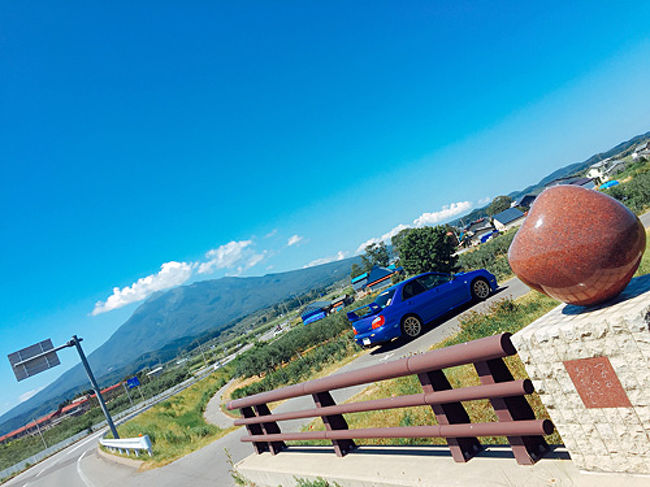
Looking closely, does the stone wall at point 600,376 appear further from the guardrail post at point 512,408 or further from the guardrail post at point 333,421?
the guardrail post at point 333,421

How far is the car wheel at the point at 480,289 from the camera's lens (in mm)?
13141


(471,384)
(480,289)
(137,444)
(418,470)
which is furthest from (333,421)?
(137,444)

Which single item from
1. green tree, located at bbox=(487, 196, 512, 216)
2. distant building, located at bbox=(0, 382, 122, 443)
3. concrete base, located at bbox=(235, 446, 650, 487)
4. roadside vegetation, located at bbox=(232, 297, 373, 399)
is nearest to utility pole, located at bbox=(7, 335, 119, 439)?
roadside vegetation, located at bbox=(232, 297, 373, 399)

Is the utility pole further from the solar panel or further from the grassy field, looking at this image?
the grassy field

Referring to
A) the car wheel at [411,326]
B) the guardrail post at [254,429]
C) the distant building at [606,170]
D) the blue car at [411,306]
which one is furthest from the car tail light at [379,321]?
the distant building at [606,170]

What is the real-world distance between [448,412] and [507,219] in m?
112

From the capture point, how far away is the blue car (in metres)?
11.9

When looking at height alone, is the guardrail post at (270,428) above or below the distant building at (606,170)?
above

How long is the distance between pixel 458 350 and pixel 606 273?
39.0 inches

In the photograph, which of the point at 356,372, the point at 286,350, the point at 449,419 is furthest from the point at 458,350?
the point at 286,350

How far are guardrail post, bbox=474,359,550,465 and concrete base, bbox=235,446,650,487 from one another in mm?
69

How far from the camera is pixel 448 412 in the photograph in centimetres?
325

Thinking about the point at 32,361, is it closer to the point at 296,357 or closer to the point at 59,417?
the point at 296,357

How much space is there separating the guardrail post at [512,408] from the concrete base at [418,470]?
69mm
